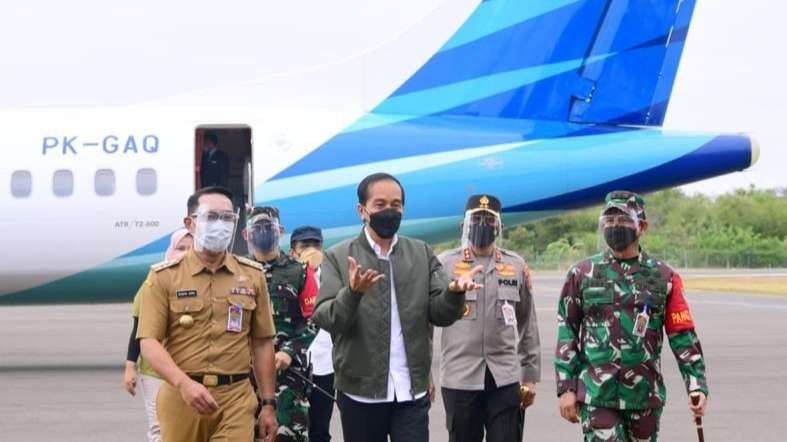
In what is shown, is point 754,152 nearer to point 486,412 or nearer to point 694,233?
point 486,412

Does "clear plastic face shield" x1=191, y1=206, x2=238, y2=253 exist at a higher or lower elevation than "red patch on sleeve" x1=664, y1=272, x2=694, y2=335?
higher

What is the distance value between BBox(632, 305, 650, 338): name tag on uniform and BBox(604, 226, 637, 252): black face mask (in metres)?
0.32

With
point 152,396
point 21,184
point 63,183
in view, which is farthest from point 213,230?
point 21,184

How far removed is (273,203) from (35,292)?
3.12 m

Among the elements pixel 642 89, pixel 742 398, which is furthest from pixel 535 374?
pixel 642 89

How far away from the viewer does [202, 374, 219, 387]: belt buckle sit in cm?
614

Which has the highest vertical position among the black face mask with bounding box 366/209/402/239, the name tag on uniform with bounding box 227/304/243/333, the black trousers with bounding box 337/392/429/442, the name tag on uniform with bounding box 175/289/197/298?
the black face mask with bounding box 366/209/402/239

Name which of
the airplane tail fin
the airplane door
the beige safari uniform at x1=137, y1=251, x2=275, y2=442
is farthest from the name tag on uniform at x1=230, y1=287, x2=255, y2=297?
the airplane tail fin

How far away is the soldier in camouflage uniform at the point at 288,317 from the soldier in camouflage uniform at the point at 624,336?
5.75ft

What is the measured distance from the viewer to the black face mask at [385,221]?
6.45 metres

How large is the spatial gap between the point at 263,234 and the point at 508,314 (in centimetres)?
147

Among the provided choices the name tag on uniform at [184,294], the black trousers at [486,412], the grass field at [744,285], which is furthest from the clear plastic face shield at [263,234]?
the grass field at [744,285]

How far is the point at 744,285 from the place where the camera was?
4841cm

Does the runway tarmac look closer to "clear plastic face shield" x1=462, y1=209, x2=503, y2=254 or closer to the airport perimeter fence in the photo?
"clear plastic face shield" x1=462, y1=209, x2=503, y2=254
